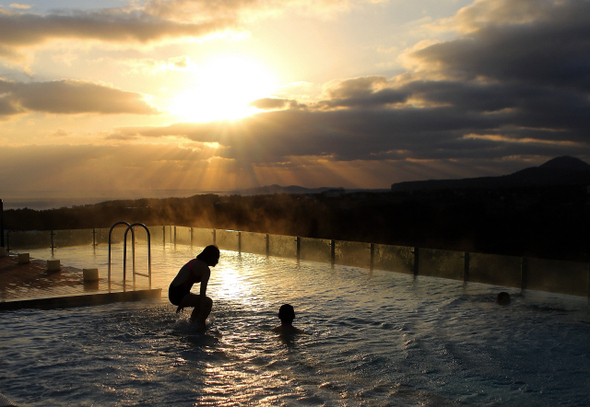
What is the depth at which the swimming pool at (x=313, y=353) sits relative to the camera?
20.7 ft

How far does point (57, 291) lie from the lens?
11.4 m

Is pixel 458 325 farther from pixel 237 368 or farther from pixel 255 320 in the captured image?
pixel 237 368

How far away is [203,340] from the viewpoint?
8539 mm

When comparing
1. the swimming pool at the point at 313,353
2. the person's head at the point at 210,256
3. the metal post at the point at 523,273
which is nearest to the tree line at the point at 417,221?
the metal post at the point at 523,273

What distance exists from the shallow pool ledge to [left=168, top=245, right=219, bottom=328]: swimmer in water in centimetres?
313

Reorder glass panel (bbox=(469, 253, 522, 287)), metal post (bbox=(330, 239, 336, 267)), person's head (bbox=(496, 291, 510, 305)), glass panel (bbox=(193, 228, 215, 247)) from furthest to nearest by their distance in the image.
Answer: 1. glass panel (bbox=(193, 228, 215, 247))
2. metal post (bbox=(330, 239, 336, 267))
3. glass panel (bbox=(469, 253, 522, 287))
4. person's head (bbox=(496, 291, 510, 305))

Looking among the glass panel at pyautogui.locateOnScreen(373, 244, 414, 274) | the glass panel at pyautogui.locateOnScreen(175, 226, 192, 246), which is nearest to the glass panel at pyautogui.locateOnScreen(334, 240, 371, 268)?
the glass panel at pyautogui.locateOnScreen(373, 244, 414, 274)

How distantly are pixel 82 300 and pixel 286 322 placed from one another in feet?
16.3

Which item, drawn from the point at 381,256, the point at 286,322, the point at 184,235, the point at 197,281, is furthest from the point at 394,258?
the point at 184,235

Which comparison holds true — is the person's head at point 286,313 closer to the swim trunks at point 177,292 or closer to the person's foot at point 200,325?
the person's foot at point 200,325

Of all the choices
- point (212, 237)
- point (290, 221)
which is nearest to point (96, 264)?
point (212, 237)

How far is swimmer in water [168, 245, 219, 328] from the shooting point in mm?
8461

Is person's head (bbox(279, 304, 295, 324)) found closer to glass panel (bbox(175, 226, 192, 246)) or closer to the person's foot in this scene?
the person's foot

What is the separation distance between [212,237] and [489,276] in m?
12.9
